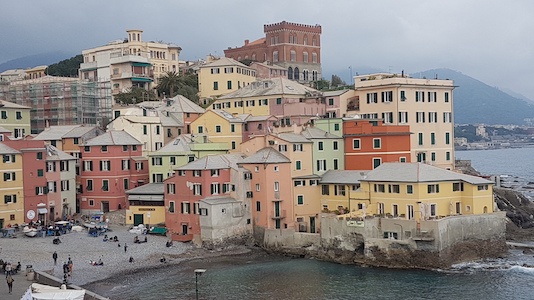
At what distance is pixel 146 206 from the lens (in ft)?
254

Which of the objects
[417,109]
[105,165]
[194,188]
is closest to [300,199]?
[194,188]

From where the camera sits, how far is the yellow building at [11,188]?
71.9 m

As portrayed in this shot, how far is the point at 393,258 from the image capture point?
62938 mm

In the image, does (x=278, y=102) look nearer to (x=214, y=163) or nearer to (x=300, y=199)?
(x=300, y=199)

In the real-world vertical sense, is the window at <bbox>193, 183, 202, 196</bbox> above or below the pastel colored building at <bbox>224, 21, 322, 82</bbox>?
below

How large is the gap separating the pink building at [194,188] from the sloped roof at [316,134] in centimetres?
923

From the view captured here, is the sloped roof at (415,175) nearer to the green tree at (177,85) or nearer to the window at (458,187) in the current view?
the window at (458,187)

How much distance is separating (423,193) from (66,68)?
11521 centimetres

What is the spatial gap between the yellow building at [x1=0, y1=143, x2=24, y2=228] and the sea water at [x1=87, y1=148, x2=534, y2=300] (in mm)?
20559

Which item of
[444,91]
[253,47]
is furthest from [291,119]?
[253,47]

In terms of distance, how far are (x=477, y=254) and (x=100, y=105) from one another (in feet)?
208

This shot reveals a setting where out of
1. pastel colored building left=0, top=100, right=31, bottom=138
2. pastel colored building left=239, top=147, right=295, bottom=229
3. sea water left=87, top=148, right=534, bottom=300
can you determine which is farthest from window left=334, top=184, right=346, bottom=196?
pastel colored building left=0, top=100, right=31, bottom=138

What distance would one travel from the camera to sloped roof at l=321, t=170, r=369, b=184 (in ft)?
236

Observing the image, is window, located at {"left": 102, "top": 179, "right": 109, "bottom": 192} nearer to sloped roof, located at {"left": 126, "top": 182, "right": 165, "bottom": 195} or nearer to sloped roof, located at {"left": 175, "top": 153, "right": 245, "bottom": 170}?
Result: sloped roof, located at {"left": 126, "top": 182, "right": 165, "bottom": 195}
